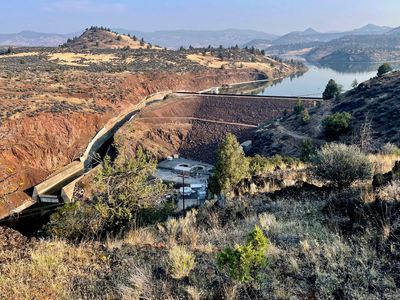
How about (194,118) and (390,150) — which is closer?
(390,150)

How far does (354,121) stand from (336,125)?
314 cm

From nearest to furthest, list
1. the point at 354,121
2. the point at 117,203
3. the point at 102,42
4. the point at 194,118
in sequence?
the point at 117,203 < the point at 354,121 < the point at 194,118 < the point at 102,42

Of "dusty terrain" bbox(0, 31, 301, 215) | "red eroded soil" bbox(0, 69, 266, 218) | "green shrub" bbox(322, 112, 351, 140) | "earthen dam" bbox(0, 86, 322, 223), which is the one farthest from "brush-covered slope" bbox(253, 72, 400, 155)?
"dusty terrain" bbox(0, 31, 301, 215)

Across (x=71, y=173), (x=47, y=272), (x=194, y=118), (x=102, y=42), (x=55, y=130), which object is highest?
(x=102, y=42)

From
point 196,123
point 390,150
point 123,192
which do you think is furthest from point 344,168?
point 196,123

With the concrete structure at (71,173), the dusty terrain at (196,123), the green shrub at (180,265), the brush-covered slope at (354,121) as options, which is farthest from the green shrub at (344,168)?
the dusty terrain at (196,123)

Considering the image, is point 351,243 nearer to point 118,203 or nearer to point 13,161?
point 118,203

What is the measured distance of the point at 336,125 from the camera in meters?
36.2

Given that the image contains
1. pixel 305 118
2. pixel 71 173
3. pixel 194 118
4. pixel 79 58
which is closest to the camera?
pixel 71 173

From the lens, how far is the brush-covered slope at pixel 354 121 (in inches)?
1391

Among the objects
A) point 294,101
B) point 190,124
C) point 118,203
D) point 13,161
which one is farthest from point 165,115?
point 118,203

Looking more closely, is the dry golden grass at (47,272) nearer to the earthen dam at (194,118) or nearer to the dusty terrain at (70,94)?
the dusty terrain at (70,94)

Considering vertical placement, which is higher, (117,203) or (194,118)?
(117,203)

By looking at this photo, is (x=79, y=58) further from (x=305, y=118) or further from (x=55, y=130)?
(x=305, y=118)
